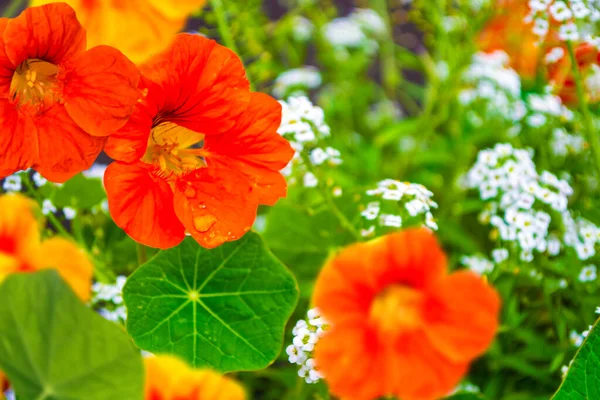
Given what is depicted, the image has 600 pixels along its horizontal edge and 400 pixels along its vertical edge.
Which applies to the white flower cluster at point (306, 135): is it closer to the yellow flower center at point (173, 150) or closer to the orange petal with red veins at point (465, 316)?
the yellow flower center at point (173, 150)

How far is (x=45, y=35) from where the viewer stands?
0.33 m

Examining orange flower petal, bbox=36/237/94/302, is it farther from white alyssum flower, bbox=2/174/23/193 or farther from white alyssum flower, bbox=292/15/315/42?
white alyssum flower, bbox=292/15/315/42

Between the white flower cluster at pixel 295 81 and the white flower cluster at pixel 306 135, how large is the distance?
0.27m

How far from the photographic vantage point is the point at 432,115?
0.81 m

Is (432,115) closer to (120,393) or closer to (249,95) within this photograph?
(249,95)

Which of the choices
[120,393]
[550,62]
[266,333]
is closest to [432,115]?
[550,62]

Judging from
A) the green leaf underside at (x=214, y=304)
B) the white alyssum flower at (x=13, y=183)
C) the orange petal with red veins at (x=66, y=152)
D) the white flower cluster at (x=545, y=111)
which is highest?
the orange petal with red veins at (x=66, y=152)

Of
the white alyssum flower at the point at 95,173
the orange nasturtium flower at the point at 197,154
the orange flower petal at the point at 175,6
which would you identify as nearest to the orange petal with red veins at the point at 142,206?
the orange nasturtium flower at the point at 197,154

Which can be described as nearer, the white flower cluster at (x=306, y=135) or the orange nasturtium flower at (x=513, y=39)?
the white flower cluster at (x=306, y=135)

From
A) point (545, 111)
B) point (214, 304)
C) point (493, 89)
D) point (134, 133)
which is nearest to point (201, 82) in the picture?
point (134, 133)

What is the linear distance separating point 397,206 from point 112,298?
204 mm

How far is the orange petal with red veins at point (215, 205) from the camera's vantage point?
35 centimetres

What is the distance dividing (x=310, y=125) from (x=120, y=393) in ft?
0.97

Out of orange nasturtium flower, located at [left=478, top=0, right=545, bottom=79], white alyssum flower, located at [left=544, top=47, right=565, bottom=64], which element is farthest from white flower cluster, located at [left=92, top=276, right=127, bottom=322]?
orange nasturtium flower, located at [left=478, top=0, right=545, bottom=79]
